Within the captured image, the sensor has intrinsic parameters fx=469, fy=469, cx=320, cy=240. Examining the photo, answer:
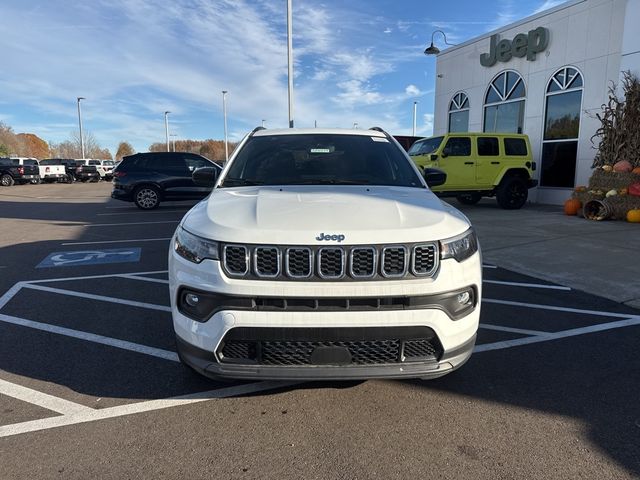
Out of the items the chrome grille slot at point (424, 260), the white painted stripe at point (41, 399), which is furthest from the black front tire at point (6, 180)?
the chrome grille slot at point (424, 260)

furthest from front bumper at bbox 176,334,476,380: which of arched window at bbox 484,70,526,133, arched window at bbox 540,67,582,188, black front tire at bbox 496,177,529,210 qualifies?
arched window at bbox 484,70,526,133

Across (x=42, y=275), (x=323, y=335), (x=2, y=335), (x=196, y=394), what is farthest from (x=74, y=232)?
(x=323, y=335)

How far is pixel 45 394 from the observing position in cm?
311

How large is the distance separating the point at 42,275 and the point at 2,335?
95.2 inches

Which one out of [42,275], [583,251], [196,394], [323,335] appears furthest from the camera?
[583,251]

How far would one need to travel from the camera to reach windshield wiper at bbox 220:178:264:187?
376 cm

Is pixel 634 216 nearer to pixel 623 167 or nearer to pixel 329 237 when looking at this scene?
pixel 623 167

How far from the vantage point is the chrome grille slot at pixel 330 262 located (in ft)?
8.15

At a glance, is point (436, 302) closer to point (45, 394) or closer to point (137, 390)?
point (137, 390)

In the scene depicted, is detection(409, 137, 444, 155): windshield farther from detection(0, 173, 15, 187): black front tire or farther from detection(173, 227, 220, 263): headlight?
detection(0, 173, 15, 187): black front tire

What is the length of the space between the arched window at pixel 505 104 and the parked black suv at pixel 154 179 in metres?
10.8

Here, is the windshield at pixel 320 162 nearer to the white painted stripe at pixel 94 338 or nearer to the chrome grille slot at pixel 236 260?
the chrome grille slot at pixel 236 260

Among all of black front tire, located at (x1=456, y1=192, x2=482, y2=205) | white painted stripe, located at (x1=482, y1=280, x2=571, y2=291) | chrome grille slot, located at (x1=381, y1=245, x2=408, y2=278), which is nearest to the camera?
chrome grille slot, located at (x1=381, y1=245, x2=408, y2=278)

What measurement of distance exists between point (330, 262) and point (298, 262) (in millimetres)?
170
